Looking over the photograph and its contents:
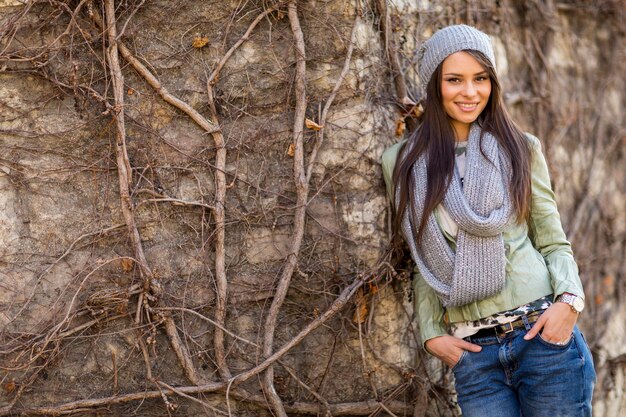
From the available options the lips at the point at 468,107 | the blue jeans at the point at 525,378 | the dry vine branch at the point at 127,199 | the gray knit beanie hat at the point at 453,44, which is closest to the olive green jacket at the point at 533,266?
the blue jeans at the point at 525,378

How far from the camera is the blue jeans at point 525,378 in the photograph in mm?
2652

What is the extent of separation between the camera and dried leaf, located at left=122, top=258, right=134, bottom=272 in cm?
309

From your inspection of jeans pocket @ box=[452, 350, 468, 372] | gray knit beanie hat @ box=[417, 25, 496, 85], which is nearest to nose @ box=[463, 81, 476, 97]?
gray knit beanie hat @ box=[417, 25, 496, 85]

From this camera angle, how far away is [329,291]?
10.7 ft

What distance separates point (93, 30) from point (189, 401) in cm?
157

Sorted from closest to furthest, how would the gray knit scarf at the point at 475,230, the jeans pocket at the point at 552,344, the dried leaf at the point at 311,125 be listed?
the jeans pocket at the point at 552,344 < the gray knit scarf at the point at 475,230 < the dried leaf at the point at 311,125

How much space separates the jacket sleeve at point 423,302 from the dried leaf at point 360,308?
0.77ft

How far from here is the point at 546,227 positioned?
9.41 ft

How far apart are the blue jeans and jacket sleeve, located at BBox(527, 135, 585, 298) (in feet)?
0.83

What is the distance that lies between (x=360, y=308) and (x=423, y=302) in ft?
1.13

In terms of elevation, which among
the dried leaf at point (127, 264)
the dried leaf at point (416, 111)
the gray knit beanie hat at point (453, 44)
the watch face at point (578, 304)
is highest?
the gray knit beanie hat at point (453, 44)

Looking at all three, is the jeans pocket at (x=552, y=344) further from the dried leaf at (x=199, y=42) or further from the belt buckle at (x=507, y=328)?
the dried leaf at (x=199, y=42)

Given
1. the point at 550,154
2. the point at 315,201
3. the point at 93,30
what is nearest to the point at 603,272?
the point at 550,154

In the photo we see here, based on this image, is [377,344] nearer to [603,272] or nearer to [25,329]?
[25,329]
